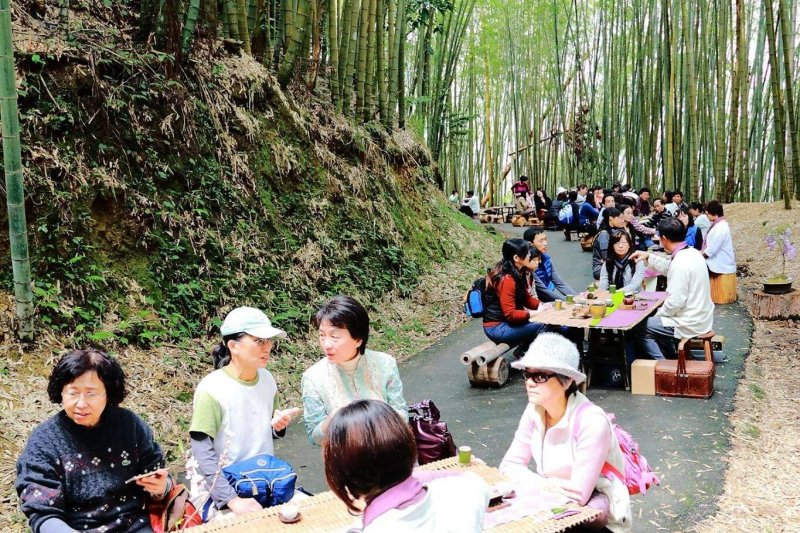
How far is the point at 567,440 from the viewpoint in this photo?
2.25 meters

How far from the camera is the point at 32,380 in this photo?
3.78 metres

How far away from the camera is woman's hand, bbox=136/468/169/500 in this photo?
2.12 metres

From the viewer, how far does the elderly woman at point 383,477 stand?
1.42m

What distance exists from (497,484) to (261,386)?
3.25ft

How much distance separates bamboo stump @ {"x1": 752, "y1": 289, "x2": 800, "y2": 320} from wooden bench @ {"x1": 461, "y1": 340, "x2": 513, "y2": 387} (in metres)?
3.70

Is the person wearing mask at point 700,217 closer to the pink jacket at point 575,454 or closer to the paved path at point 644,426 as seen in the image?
the paved path at point 644,426

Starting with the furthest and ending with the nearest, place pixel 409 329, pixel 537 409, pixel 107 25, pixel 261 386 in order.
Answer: pixel 409 329, pixel 107 25, pixel 261 386, pixel 537 409

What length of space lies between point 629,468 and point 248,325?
150 centimetres

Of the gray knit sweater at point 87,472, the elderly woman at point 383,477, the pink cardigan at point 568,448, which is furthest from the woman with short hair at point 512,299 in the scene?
the elderly woman at point 383,477

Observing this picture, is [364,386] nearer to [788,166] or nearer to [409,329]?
[409,329]

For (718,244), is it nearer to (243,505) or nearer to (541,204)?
(243,505)

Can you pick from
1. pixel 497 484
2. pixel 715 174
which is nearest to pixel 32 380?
pixel 497 484

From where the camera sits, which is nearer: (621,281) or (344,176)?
(621,281)

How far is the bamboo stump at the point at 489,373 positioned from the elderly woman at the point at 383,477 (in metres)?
3.73
